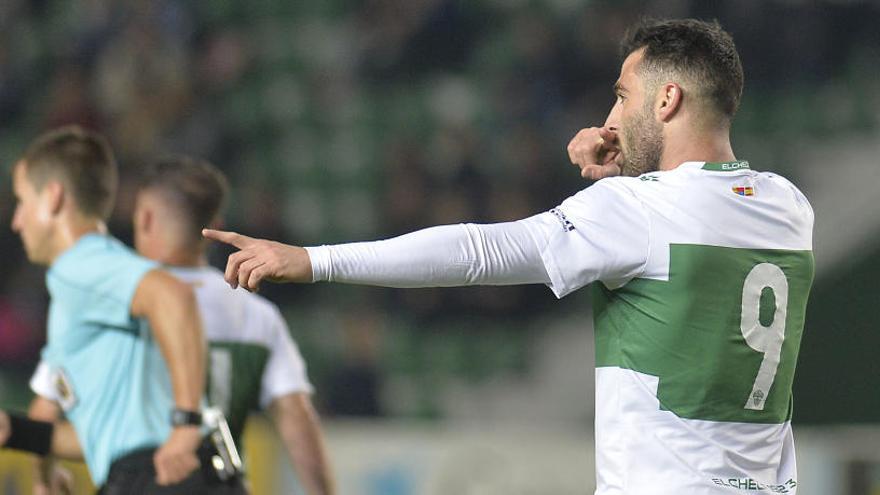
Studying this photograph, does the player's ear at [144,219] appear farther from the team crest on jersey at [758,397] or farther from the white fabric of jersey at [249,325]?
the team crest on jersey at [758,397]

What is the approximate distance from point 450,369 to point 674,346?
737 centimetres

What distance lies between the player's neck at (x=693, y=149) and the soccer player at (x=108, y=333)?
5.38 feet

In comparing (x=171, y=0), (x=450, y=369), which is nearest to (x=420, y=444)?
(x=450, y=369)

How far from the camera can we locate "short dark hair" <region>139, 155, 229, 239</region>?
17.0 ft

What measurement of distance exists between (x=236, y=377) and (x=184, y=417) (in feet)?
3.67

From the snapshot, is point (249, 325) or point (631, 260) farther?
point (249, 325)

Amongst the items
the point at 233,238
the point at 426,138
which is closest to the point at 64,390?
the point at 233,238

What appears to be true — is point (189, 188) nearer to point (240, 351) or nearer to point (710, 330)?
point (240, 351)

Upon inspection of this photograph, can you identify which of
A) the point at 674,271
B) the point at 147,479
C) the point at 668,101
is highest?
the point at 668,101

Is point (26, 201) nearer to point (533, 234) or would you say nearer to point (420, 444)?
point (533, 234)

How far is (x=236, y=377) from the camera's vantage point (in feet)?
17.4

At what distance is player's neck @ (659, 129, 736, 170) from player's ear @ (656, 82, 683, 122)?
0.20ft

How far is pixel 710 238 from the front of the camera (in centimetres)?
318

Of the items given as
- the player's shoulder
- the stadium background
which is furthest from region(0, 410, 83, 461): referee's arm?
the stadium background
